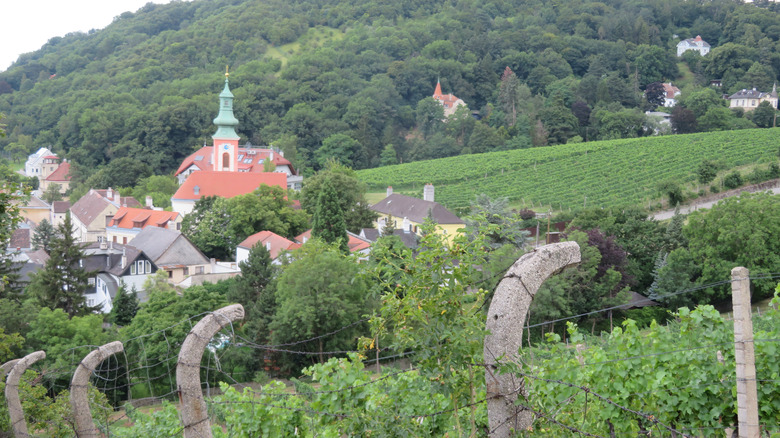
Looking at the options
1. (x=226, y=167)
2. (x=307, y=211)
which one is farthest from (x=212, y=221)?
(x=226, y=167)

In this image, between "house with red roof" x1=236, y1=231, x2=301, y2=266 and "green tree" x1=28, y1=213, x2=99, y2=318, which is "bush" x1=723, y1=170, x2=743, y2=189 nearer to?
"house with red roof" x1=236, y1=231, x2=301, y2=266

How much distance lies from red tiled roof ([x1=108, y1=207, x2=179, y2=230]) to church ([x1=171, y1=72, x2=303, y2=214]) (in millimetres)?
4338

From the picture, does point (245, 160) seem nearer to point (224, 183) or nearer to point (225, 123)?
point (225, 123)

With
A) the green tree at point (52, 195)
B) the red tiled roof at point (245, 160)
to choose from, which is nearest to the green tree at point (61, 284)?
the red tiled roof at point (245, 160)

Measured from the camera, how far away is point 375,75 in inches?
4247

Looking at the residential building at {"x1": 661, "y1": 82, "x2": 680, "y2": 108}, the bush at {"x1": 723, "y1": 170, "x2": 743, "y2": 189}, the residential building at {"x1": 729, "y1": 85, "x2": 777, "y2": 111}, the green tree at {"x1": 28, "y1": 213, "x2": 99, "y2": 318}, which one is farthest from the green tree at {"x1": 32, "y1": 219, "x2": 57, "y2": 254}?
the residential building at {"x1": 729, "y1": 85, "x2": 777, "y2": 111}

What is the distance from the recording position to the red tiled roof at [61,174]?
84188mm

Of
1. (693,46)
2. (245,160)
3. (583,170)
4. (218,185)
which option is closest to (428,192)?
(583,170)

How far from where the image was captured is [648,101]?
102 m

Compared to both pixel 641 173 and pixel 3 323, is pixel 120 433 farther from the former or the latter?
pixel 641 173

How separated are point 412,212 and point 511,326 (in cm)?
4399

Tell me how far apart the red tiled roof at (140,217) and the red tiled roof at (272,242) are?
9999mm

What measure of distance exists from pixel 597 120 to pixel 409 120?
24.1m

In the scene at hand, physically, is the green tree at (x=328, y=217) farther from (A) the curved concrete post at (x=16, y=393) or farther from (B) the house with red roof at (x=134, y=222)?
(A) the curved concrete post at (x=16, y=393)
